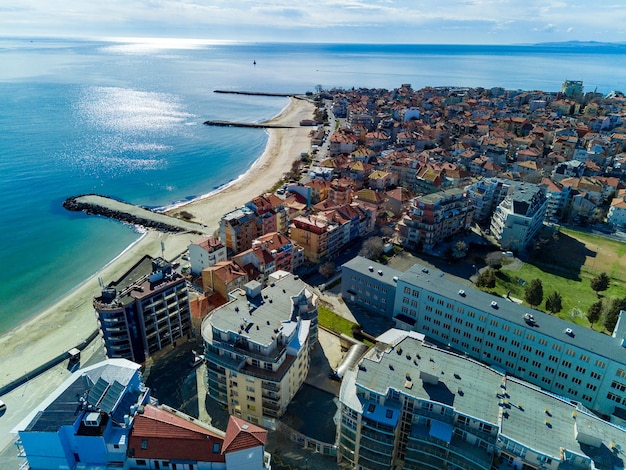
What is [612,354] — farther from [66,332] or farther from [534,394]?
[66,332]

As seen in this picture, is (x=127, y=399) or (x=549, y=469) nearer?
(x=549, y=469)

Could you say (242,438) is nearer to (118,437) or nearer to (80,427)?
(118,437)

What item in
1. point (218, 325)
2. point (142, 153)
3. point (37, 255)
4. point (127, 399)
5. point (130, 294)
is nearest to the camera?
point (127, 399)

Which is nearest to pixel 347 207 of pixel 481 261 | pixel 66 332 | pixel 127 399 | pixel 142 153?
pixel 481 261

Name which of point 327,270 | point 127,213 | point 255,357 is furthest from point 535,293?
point 127,213

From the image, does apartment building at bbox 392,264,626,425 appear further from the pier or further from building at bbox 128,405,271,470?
the pier

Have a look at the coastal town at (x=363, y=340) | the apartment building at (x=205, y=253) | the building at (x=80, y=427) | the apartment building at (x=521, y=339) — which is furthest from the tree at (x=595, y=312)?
the building at (x=80, y=427)

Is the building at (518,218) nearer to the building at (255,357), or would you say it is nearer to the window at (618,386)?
the window at (618,386)
